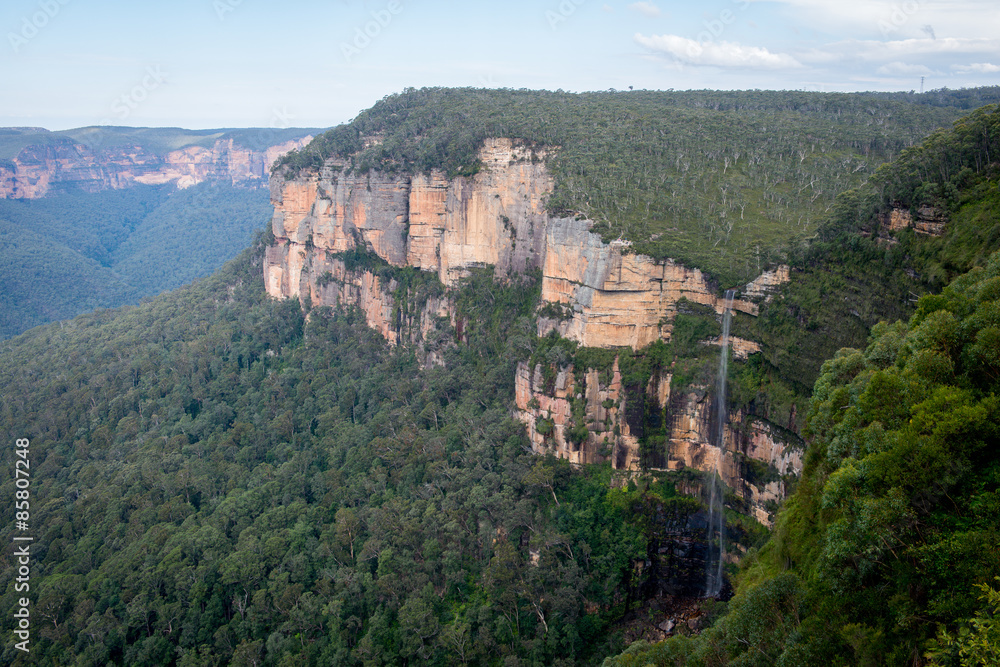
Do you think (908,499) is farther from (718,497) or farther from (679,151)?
(679,151)

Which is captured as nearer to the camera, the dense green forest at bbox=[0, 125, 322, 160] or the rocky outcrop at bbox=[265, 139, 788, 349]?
the rocky outcrop at bbox=[265, 139, 788, 349]

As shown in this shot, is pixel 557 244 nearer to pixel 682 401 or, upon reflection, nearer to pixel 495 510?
pixel 682 401

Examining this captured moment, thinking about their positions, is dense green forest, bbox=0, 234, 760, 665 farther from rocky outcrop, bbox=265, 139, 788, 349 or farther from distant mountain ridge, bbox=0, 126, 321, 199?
distant mountain ridge, bbox=0, 126, 321, 199

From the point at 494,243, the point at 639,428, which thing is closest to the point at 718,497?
the point at 639,428

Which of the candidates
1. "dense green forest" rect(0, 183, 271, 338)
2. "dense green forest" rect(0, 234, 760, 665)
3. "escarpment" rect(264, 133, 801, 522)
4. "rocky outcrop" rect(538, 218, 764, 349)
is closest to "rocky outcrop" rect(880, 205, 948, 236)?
"escarpment" rect(264, 133, 801, 522)

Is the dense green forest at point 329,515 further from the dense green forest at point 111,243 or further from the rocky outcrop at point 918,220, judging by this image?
the dense green forest at point 111,243
